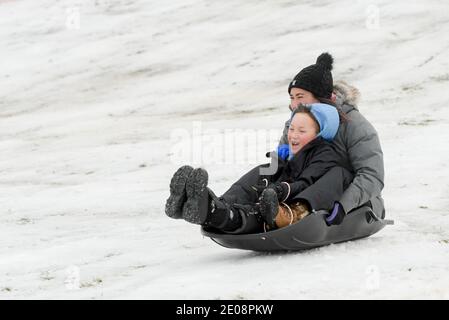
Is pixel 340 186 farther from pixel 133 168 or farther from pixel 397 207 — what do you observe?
pixel 133 168

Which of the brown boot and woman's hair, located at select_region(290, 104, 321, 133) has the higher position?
woman's hair, located at select_region(290, 104, 321, 133)

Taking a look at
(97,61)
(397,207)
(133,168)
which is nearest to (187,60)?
(97,61)

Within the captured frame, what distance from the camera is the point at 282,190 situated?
527 centimetres

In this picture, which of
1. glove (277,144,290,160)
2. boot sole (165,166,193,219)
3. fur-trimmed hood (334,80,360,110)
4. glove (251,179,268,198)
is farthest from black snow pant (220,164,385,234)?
fur-trimmed hood (334,80,360,110)

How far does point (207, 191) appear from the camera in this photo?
492 centimetres

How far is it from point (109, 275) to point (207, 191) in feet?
3.74

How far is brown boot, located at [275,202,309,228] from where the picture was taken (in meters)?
5.23

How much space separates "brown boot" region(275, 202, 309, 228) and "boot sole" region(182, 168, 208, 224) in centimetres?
57

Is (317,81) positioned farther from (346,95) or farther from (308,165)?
(308,165)

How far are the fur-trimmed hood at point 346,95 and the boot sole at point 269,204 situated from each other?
132cm

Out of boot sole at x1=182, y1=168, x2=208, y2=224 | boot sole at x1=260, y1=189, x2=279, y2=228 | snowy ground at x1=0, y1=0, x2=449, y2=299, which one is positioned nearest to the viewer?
boot sole at x1=182, y1=168, x2=208, y2=224

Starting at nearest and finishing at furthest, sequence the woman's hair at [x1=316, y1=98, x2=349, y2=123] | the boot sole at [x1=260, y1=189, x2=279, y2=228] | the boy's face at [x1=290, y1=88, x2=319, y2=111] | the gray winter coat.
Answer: the boot sole at [x1=260, y1=189, x2=279, y2=228] < the gray winter coat < the woman's hair at [x1=316, y1=98, x2=349, y2=123] < the boy's face at [x1=290, y1=88, x2=319, y2=111]

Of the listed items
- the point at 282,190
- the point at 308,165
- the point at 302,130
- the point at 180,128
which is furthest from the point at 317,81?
the point at 180,128

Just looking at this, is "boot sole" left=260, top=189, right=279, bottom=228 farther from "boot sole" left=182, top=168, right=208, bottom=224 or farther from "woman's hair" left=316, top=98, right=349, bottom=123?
"woman's hair" left=316, top=98, right=349, bottom=123
